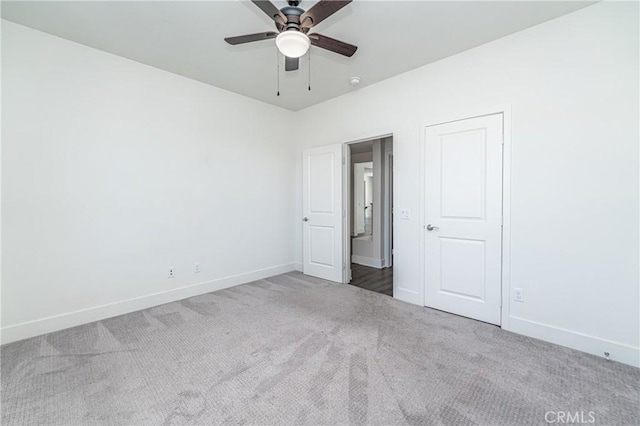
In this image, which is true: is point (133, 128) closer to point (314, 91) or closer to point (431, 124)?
point (314, 91)

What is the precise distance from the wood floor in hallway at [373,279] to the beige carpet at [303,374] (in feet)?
3.20

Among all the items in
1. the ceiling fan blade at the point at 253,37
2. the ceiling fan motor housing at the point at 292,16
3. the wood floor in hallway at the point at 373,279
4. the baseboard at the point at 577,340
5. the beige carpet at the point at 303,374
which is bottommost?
the beige carpet at the point at 303,374

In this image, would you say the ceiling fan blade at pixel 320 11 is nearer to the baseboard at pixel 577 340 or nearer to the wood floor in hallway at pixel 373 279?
the baseboard at pixel 577 340

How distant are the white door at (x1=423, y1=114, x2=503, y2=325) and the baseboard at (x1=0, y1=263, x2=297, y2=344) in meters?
2.71

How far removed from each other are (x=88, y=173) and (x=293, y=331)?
269 cm

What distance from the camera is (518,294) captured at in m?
2.62

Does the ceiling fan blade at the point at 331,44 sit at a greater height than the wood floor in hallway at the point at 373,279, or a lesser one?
greater

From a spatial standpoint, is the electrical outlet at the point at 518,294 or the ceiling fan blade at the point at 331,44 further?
the electrical outlet at the point at 518,294

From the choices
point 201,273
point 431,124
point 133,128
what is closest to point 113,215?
point 133,128

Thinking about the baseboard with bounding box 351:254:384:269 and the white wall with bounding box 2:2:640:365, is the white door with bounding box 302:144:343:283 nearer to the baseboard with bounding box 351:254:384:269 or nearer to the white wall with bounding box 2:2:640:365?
the white wall with bounding box 2:2:640:365

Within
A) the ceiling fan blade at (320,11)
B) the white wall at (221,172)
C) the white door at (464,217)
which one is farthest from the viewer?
the white door at (464,217)

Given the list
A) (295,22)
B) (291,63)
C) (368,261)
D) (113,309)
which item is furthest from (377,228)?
Result: (113,309)

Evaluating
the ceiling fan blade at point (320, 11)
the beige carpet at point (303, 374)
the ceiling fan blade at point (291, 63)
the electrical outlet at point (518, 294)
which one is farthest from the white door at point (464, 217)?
the ceiling fan blade at point (320, 11)

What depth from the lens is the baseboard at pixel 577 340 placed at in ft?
6.88
